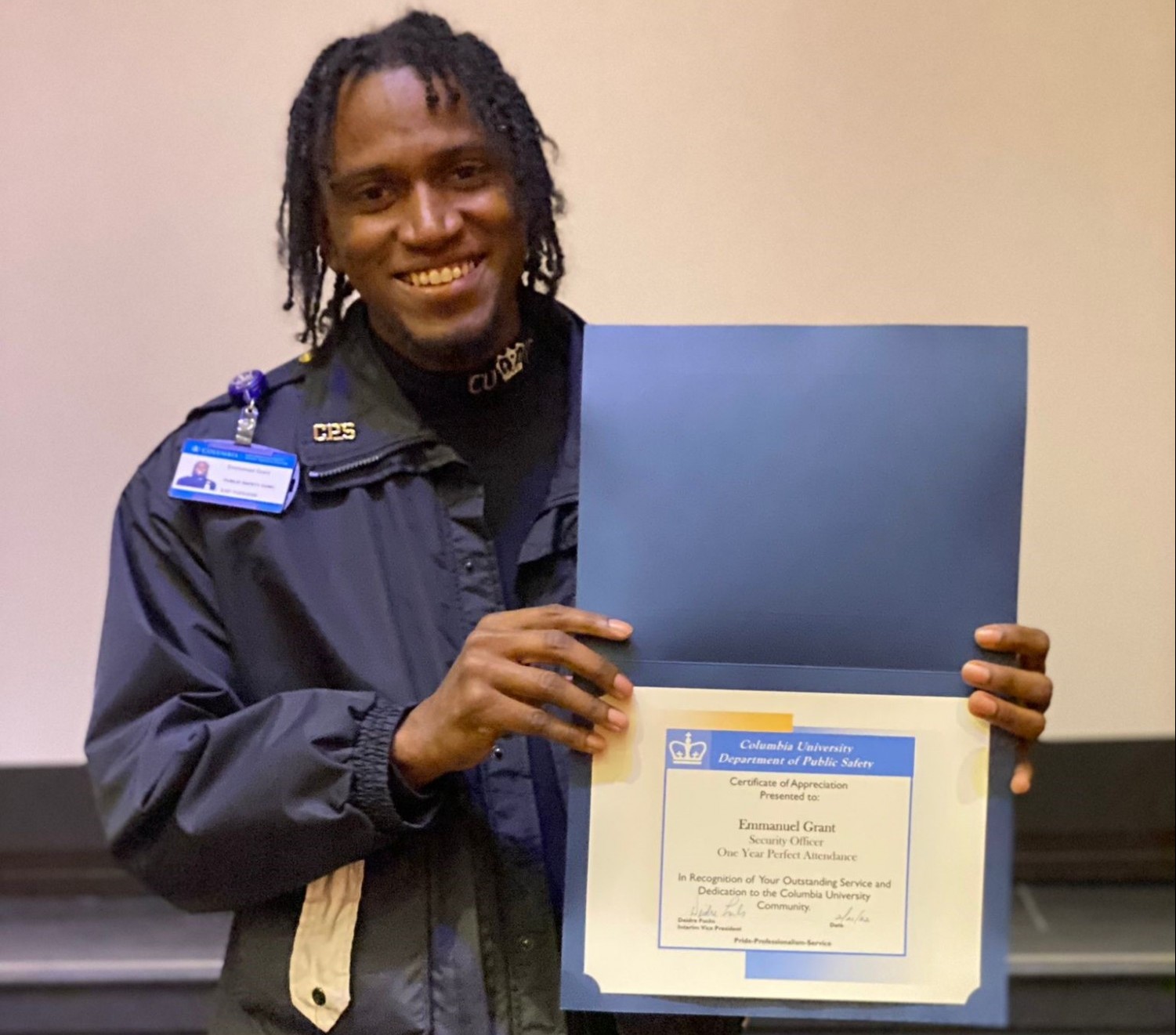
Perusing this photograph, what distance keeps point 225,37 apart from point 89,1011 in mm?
1254

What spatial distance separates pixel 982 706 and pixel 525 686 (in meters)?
0.34

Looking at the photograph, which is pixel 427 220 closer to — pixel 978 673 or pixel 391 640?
pixel 391 640

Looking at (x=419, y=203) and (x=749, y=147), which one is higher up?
(x=749, y=147)

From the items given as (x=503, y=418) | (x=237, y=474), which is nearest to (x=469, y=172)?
(x=503, y=418)

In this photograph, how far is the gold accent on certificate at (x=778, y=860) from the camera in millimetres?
864

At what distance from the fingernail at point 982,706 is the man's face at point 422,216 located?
1.73 feet

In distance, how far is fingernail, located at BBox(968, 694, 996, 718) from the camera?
84 cm

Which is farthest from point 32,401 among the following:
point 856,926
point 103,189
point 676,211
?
point 856,926

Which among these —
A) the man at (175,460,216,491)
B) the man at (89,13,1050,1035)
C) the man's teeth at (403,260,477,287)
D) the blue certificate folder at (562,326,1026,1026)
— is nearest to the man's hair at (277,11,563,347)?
the man at (89,13,1050,1035)

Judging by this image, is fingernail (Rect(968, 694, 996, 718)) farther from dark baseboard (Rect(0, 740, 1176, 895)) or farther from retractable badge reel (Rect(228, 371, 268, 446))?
dark baseboard (Rect(0, 740, 1176, 895))

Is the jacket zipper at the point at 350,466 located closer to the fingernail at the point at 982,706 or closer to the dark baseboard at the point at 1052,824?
the fingernail at the point at 982,706

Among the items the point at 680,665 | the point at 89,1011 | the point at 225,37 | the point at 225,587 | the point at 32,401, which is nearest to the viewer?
the point at 680,665

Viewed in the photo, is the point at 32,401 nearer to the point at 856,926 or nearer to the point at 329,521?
the point at 329,521

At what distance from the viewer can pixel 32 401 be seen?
4.40 ft
